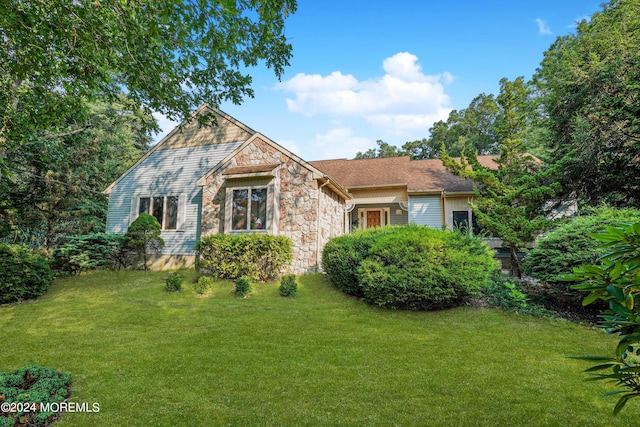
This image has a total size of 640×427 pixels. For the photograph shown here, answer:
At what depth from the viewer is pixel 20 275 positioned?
9.27 meters

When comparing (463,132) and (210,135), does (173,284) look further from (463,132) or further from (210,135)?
(463,132)

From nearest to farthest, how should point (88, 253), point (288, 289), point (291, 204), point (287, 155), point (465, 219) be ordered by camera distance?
point (288, 289)
point (291, 204)
point (287, 155)
point (88, 253)
point (465, 219)

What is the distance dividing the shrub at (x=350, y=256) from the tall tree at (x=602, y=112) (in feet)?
21.3

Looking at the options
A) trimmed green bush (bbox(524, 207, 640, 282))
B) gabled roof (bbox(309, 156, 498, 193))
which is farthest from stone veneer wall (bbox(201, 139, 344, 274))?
trimmed green bush (bbox(524, 207, 640, 282))

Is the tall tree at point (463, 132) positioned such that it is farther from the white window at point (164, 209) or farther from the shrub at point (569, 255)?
the white window at point (164, 209)

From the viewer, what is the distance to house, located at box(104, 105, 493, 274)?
11.8 metres

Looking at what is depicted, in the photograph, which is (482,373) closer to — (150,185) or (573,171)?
(573,171)

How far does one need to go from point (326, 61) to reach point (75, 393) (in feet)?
30.1

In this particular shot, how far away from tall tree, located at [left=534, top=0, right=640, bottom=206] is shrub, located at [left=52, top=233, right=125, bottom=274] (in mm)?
16901

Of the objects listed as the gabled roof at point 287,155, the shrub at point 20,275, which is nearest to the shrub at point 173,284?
the shrub at point 20,275

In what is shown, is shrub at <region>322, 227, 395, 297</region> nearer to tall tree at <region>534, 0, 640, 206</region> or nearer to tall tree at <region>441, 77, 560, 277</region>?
tall tree at <region>441, 77, 560, 277</region>

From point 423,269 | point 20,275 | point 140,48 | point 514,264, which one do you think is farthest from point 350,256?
point 20,275

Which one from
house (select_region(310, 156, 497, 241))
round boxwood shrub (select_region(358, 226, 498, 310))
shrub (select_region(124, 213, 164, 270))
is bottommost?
round boxwood shrub (select_region(358, 226, 498, 310))

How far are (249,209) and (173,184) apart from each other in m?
5.12
